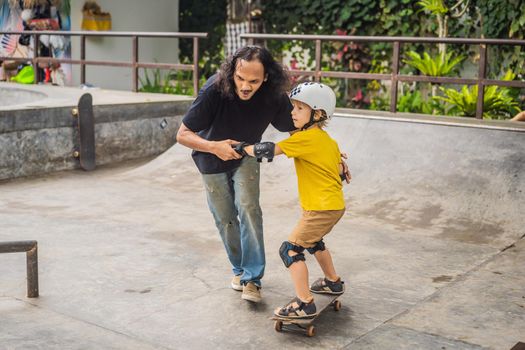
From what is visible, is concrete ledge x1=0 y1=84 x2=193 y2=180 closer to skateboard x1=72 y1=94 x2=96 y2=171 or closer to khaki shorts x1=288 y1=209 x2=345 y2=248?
skateboard x1=72 y1=94 x2=96 y2=171

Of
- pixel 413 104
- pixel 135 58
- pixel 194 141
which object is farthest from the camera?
pixel 135 58

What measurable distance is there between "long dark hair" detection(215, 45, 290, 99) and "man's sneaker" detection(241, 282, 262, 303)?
1.16 meters

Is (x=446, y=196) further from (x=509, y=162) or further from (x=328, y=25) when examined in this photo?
(x=328, y=25)

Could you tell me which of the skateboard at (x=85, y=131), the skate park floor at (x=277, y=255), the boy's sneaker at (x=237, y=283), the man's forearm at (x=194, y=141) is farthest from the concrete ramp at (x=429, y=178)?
the man's forearm at (x=194, y=141)

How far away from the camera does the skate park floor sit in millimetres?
4340

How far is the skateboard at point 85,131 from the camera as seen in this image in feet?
31.7

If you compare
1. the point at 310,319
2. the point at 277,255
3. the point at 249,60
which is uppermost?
the point at 249,60

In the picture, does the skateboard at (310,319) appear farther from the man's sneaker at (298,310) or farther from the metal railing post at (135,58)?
the metal railing post at (135,58)

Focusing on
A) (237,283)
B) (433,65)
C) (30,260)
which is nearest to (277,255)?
(237,283)

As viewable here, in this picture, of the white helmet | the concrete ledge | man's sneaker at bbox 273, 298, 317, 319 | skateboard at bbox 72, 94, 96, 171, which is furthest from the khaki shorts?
skateboard at bbox 72, 94, 96, 171

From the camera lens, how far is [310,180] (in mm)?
4383

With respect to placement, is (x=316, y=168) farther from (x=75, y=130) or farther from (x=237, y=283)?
(x=75, y=130)

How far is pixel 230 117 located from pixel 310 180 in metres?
0.65

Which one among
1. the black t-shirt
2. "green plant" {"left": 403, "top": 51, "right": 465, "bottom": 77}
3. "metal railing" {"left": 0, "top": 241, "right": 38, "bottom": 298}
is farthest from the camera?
"green plant" {"left": 403, "top": 51, "right": 465, "bottom": 77}
